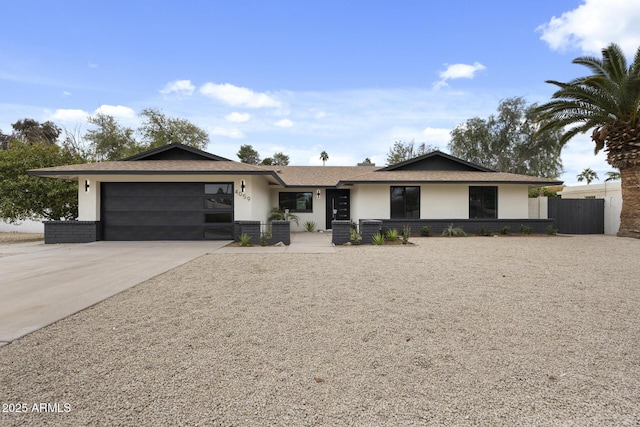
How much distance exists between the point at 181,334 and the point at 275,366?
4.71ft

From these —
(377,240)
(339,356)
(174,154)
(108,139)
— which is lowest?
(339,356)

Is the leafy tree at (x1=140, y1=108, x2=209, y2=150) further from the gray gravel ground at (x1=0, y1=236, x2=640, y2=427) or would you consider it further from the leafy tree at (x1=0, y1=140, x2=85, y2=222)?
the gray gravel ground at (x1=0, y1=236, x2=640, y2=427)

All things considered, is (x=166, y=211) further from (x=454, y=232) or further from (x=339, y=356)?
(x=454, y=232)

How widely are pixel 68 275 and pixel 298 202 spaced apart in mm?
13276

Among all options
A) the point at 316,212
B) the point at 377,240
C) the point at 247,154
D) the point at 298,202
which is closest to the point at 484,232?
the point at 377,240

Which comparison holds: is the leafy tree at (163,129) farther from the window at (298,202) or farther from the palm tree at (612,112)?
the palm tree at (612,112)

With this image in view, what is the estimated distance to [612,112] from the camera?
44.9ft

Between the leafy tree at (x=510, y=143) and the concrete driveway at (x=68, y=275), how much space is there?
Result: 94.8ft

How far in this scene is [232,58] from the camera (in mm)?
16812

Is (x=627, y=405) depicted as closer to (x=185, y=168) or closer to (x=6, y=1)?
(x=185, y=168)

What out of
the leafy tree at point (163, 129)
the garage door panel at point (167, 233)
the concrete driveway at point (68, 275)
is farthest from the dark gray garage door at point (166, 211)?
the leafy tree at point (163, 129)

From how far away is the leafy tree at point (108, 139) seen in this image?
32.1 meters

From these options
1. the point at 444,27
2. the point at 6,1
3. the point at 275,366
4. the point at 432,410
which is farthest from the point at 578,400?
the point at 6,1

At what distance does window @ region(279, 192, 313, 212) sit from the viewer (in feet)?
63.1
